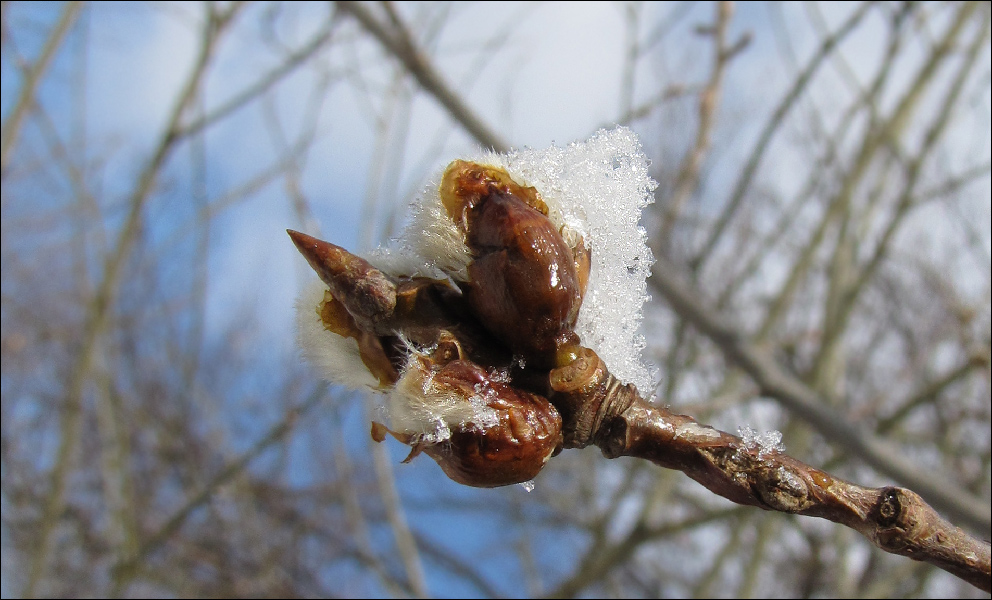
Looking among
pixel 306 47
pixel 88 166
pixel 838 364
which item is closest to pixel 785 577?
pixel 838 364

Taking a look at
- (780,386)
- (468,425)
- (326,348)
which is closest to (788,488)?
(468,425)

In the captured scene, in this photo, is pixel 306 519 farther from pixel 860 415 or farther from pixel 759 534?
pixel 860 415

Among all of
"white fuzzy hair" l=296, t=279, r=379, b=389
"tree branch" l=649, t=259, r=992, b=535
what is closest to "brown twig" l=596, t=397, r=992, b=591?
"white fuzzy hair" l=296, t=279, r=379, b=389

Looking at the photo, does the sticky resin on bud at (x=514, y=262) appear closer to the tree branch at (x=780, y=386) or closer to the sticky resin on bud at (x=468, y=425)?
the sticky resin on bud at (x=468, y=425)

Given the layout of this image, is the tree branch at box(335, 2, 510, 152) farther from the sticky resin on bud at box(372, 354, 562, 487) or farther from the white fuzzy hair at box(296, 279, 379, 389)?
the sticky resin on bud at box(372, 354, 562, 487)

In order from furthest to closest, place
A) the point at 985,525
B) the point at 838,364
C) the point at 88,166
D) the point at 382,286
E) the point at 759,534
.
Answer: the point at 88,166 < the point at 838,364 < the point at 759,534 < the point at 985,525 < the point at 382,286

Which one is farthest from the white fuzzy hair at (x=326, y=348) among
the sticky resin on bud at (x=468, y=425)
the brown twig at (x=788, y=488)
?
the brown twig at (x=788, y=488)
